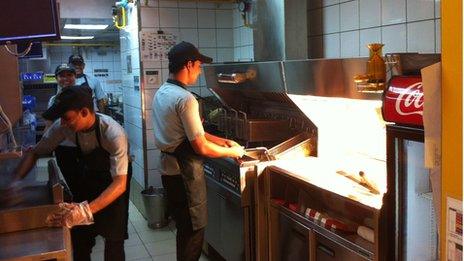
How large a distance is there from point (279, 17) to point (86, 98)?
1572 mm

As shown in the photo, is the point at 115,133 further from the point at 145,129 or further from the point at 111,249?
the point at 145,129

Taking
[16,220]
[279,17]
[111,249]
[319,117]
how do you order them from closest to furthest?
[16,220], [111,249], [319,117], [279,17]

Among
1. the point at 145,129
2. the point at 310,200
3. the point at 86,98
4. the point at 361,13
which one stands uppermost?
the point at 361,13

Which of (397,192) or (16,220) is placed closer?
(397,192)

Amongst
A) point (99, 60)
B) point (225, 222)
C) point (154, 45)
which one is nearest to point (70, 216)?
point (225, 222)

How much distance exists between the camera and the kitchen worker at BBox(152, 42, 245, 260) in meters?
3.04

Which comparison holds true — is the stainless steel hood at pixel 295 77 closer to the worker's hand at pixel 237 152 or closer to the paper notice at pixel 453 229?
the worker's hand at pixel 237 152

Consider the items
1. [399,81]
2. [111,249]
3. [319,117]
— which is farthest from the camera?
[319,117]

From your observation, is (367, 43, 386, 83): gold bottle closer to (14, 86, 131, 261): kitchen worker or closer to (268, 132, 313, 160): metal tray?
(268, 132, 313, 160): metal tray

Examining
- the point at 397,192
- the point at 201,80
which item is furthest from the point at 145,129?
the point at 397,192

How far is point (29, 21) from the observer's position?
6.66 feet

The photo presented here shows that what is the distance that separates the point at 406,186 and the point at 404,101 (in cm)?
31

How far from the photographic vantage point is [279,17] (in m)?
3.51

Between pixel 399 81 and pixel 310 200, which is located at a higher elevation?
pixel 399 81
